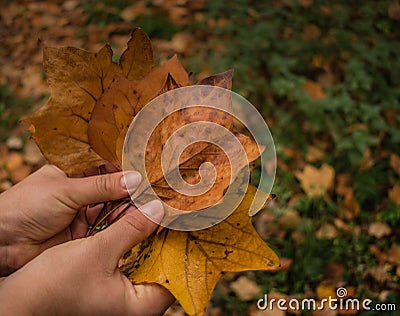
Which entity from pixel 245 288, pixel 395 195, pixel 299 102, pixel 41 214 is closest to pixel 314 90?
pixel 299 102

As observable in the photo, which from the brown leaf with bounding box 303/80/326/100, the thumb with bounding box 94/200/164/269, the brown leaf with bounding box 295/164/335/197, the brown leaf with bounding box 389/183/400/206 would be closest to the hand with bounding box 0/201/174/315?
the thumb with bounding box 94/200/164/269

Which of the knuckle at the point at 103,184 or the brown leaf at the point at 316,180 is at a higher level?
the knuckle at the point at 103,184

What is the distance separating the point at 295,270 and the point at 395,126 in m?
0.88

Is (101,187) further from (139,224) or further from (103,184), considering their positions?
(139,224)

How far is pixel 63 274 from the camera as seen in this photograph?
0.99 metres

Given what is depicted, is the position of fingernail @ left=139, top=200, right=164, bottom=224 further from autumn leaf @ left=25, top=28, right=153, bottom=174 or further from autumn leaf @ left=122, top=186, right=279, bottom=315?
autumn leaf @ left=25, top=28, right=153, bottom=174

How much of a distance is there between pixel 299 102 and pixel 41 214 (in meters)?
1.48

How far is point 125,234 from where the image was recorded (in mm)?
944

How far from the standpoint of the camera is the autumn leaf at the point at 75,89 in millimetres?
914

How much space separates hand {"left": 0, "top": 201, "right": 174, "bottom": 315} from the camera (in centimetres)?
96

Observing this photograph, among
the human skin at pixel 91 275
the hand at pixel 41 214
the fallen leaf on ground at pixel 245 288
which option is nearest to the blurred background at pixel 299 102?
the fallen leaf on ground at pixel 245 288

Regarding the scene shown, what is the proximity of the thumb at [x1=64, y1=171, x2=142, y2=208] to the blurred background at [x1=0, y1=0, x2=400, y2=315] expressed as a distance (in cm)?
93

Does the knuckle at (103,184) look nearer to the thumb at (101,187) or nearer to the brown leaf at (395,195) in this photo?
the thumb at (101,187)

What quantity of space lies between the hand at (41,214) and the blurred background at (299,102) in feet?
2.62
